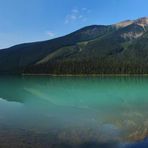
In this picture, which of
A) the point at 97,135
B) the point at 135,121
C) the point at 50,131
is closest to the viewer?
the point at 97,135

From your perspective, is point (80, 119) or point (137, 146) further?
point (80, 119)

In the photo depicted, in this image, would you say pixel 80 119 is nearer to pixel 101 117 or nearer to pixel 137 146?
pixel 101 117

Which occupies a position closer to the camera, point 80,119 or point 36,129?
point 36,129

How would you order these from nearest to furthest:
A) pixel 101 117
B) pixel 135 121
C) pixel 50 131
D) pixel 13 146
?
pixel 13 146 < pixel 50 131 < pixel 135 121 < pixel 101 117

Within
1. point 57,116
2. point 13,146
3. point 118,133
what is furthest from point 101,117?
point 13,146

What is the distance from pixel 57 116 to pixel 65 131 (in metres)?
9.04

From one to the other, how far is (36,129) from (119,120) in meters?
9.84

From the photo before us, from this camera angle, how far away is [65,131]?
25984mm

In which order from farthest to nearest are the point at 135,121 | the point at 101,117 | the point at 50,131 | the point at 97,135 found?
1. the point at 101,117
2. the point at 135,121
3. the point at 50,131
4. the point at 97,135

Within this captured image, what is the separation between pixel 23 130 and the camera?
26.3 meters

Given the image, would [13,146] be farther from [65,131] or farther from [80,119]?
[80,119]

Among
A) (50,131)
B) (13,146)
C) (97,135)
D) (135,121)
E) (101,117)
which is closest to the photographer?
(13,146)

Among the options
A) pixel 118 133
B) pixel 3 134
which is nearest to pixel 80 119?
pixel 118 133

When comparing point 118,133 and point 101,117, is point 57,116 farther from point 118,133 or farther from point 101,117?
point 118,133
